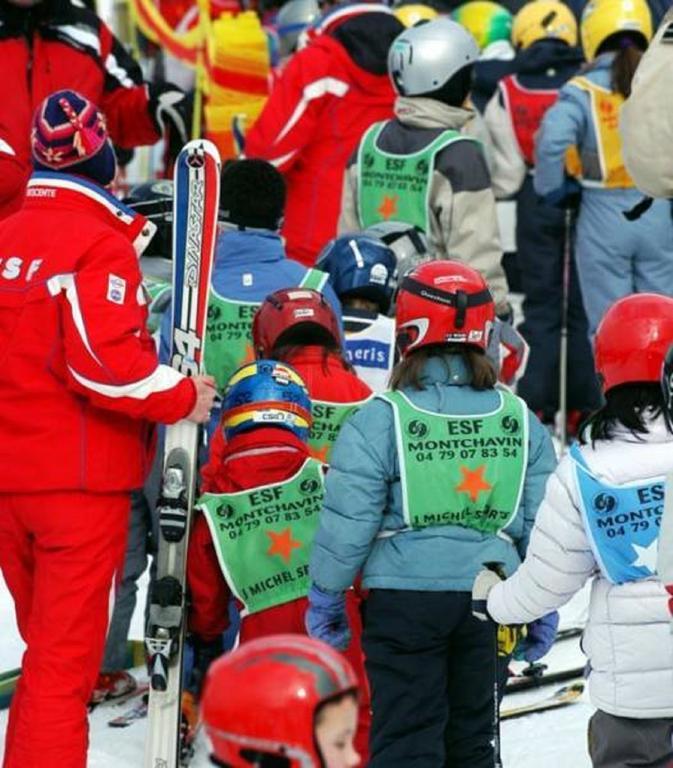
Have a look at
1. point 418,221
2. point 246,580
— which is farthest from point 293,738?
point 418,221

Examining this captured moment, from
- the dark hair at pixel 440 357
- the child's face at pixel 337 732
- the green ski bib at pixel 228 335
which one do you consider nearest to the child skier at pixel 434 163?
the green ski bib at pixel 228 335

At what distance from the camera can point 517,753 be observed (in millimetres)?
5828

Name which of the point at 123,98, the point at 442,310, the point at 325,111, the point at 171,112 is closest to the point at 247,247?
the point at 171,112

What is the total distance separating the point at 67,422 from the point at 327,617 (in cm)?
87

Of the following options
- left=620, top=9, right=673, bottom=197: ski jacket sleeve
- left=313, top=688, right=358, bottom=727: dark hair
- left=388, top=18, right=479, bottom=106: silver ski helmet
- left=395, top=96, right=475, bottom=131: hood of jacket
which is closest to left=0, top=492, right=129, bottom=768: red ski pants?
left=620, top=9, right=673, bottom=197: ski jacket sleeve

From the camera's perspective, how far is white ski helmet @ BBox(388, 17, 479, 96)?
7.68 m

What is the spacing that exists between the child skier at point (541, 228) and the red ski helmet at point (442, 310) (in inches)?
200

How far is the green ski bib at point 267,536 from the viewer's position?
5.09m

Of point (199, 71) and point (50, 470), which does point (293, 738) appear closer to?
point (50, 470)

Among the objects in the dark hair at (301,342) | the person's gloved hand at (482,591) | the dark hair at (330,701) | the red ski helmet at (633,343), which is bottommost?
the person's gloved hand at (482,591)

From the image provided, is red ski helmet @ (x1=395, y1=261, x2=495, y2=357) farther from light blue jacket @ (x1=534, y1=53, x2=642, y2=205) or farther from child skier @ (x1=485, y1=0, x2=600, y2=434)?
child skier @ (x1=485, y1=0, x2=600, y2=434)

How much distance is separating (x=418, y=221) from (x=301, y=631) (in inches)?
112

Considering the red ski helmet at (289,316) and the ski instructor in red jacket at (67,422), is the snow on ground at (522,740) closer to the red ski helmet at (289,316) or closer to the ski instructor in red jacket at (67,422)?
the ski instructor in red jacket at (67,422)

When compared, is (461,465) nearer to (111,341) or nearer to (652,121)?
(111,341)
